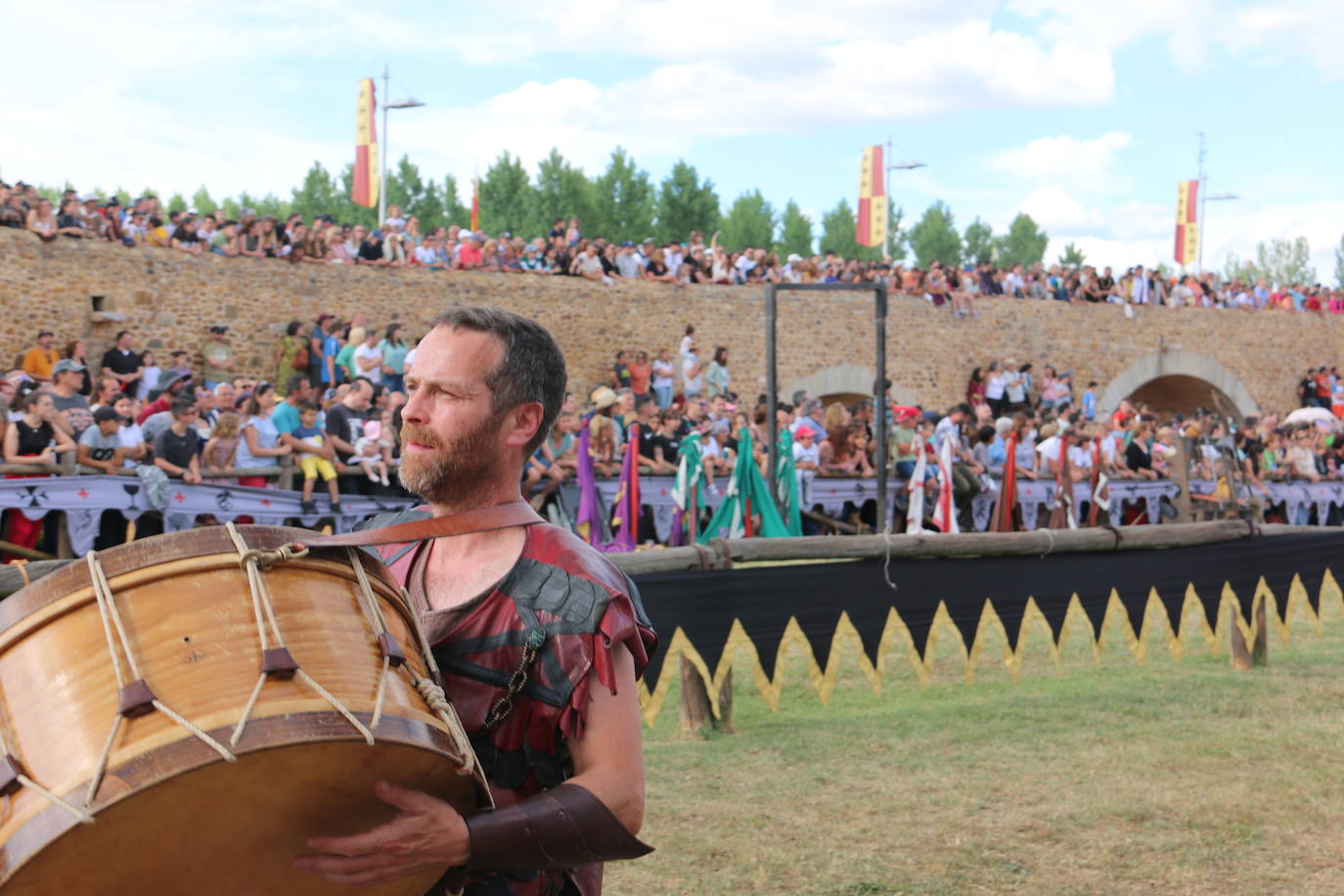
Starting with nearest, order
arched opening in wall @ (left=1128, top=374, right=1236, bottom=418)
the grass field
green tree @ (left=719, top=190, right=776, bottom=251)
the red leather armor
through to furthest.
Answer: the red leather armor
the grass field
arched opening in wall @ (left=1128, top=374, right=1236, bottom=418)
green tree @ (left=719, top=190, right=776, bottom=251)

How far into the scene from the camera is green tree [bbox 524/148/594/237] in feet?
151

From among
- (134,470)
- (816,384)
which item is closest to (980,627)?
(134,470)

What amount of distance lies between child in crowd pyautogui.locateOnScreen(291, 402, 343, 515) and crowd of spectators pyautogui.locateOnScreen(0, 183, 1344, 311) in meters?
7.69

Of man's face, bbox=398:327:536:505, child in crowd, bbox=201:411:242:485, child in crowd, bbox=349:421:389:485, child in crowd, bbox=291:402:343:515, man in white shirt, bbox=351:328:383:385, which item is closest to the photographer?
man's face, bbox=398:327:536:505

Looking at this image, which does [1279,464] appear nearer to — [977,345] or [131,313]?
[977,345]

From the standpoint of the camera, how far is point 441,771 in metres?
1.70

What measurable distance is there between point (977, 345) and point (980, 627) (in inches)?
768

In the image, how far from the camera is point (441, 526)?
6.31 ft

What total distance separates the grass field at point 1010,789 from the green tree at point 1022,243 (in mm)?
63828

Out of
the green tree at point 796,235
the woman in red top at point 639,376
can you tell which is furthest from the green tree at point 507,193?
the woman in red top at point 639,376

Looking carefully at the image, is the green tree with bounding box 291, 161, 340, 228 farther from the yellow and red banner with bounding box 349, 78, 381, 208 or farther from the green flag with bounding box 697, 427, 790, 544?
the green flag with bounding box 697, 427, 790, 544

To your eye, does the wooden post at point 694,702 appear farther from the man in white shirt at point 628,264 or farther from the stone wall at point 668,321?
the man in white shirt at point 628,264

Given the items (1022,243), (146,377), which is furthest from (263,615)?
(1022,243)

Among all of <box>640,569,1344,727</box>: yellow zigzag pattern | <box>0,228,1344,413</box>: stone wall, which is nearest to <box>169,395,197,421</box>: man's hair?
<box>640,569,1344,727</box>: yellow zigzag pattern
